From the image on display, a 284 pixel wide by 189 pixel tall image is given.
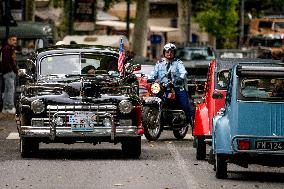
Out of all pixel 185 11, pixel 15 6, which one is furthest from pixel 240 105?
pixel 185 11

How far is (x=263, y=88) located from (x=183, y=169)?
2174mm

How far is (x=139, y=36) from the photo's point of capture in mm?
65250

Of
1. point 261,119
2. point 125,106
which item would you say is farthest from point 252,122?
point 125,106

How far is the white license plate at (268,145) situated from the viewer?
1733 cm

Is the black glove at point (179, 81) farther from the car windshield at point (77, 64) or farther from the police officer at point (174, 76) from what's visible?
the car windshield at point (77, 64)

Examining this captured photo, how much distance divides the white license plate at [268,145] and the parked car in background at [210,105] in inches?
118

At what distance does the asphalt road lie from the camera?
17.1m

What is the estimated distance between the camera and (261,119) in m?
17.5

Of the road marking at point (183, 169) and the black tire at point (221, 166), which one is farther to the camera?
the black tire at point (221, 166)

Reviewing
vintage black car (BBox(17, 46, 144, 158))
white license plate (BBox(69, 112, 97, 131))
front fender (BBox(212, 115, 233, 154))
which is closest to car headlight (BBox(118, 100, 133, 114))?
vintage black car (BBox(17, 46, 144, 158))

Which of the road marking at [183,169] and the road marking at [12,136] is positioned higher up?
the road marking at [183,169]

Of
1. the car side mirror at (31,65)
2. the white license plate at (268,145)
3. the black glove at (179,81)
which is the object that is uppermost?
the car side mirror at (31,65)

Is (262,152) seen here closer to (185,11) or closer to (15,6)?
(15,6)

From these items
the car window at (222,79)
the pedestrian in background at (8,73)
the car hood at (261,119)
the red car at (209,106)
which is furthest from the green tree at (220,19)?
the car hood at (261,119)
